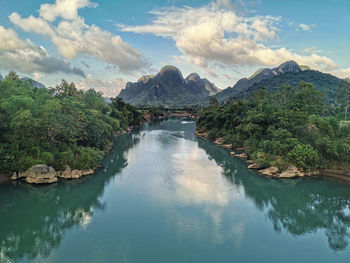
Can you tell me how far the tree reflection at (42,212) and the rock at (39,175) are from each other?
77 cm

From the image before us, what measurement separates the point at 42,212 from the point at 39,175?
5968mm

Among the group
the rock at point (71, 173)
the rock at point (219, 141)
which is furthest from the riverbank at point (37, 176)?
the rock at point (219, 141)

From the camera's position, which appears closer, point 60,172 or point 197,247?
point 197,247

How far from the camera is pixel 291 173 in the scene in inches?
1293

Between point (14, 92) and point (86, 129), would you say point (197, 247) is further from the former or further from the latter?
point (14, 92)

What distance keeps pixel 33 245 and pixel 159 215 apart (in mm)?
9579

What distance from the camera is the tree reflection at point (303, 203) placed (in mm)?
21297

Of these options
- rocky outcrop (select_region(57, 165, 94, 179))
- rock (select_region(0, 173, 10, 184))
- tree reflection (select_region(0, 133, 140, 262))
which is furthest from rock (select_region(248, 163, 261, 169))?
rock (select_region(0, 173, 10, 184))

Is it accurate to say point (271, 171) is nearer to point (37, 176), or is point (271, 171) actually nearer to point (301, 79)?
point (37, 176)

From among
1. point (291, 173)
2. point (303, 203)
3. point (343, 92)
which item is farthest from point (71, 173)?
point (343, 92)

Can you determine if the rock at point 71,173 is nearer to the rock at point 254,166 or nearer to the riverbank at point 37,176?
the riverbank at point 37,176

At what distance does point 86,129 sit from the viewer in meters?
36.9

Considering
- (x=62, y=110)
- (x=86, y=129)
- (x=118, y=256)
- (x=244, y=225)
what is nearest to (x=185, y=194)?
(x=244, y=225)

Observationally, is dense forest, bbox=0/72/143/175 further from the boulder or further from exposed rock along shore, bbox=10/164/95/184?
the boulder
